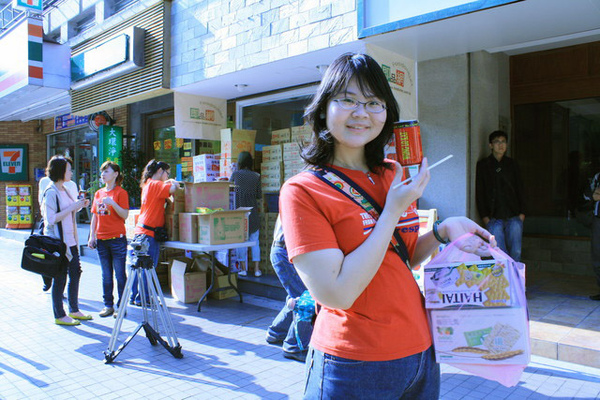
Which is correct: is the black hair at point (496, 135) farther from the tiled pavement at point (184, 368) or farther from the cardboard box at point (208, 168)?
the cardboard box at point (208, 168)

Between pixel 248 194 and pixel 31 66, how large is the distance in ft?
20.8

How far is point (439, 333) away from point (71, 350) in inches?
176

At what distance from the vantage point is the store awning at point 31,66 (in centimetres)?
1009

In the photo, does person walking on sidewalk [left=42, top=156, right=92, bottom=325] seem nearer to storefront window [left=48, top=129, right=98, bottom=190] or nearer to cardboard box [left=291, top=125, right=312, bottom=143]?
cardboard box [left=291, top=125, right=312, bottom=143]

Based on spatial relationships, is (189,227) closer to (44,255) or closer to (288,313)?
(44,255)

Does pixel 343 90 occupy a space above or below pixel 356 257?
above

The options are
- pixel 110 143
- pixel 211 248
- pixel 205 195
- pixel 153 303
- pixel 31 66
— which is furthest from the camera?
pixel 110 143

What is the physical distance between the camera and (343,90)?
142cm

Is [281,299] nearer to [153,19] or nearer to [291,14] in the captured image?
[291,14]

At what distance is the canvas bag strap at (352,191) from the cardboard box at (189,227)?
4931mm

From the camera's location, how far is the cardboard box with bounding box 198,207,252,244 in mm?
6023

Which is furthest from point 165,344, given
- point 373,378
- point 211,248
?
point 373,378

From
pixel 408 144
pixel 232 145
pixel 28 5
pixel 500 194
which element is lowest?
pixel 500 194

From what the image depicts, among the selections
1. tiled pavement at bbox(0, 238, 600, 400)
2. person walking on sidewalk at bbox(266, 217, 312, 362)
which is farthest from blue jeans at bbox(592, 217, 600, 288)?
person walking on sidewalk at bbox(266, 217, 312, 362)
